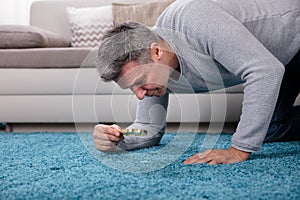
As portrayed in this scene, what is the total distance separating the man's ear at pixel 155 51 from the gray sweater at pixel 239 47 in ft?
0.13

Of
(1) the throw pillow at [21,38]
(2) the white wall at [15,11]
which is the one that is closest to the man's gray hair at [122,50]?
(1) the throw pillow at [21,38]

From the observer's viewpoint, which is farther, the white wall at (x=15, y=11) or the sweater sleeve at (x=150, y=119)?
the white wall at (x=15, y=11)

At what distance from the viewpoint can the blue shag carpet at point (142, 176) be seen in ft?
2.67

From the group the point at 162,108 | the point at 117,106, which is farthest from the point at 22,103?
the point at 162,108

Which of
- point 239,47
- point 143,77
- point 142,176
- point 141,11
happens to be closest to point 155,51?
point 143,77

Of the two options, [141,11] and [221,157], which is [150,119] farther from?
[141,11]

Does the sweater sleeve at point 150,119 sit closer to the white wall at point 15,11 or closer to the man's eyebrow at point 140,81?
the man's eyebrow at point 140,81

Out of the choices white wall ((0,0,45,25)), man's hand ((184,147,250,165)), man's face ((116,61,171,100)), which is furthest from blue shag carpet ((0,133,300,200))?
white wall ((0,0,45,25))

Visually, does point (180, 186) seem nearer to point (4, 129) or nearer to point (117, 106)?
point (117, 106)

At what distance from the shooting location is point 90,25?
2.42 meters

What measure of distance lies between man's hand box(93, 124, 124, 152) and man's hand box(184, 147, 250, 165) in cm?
21

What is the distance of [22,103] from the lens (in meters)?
1.85

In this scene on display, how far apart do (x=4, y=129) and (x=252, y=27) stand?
4.42ft

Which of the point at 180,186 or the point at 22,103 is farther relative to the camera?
the point at 22,103
